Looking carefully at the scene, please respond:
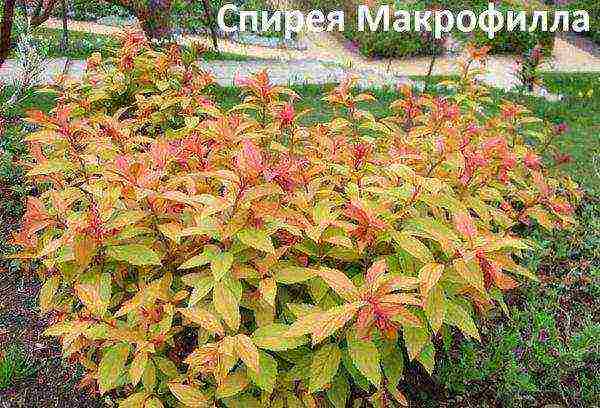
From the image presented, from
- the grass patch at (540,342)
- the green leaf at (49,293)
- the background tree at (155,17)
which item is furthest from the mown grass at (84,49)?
the green leaf at (49,293)

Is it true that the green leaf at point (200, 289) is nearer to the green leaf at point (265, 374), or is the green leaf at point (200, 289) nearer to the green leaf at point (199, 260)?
the green leaf at point (199, 260)

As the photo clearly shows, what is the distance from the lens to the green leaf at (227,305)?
190 centimetres

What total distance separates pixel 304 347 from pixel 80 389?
46.0 inches

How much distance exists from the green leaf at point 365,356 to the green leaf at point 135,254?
0.63 m

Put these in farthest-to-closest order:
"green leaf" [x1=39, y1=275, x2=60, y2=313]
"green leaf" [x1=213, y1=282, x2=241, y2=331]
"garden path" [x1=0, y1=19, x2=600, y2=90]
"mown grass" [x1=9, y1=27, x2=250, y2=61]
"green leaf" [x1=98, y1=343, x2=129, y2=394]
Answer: "mown grass" [x1=9, y1=27, x2=250, y2=61], "garden path" [x1=0, y1=19, x2=600, y2=90], "green leaf" [x1=39, y1=275, x2=60, y2=313], "green leaf" [x1=98, y1=343, x2=129, y2=394], "green leaf" [x1=213, y1=282, x2=241, y2=331]

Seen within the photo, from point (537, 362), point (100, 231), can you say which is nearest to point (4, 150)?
point (100, 231)

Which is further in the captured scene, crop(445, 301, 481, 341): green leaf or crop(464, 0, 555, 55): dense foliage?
crop(464, 0, 555, 55): dense foliage

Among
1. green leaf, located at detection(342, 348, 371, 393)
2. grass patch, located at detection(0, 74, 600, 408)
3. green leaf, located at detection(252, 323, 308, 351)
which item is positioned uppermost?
green leaf, located at detection(252, 323, 308, 351)

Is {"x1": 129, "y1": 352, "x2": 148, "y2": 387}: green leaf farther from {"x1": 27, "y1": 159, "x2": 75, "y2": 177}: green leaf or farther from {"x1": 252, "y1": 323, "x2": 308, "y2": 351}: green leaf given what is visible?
{"x1": 27, "y1": 159, "x2": 75, "y2": 177}: green leaf

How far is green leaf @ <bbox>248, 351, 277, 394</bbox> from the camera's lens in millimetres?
1936

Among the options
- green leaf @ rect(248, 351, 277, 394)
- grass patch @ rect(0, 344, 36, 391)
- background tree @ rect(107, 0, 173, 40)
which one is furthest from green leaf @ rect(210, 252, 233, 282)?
background tree @ rect(107, 0, 173, 40)

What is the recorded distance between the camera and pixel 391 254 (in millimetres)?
2250

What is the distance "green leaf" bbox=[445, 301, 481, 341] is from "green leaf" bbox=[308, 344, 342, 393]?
1.20ft

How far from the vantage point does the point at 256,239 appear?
1953 millimetres
